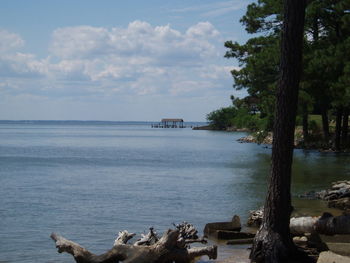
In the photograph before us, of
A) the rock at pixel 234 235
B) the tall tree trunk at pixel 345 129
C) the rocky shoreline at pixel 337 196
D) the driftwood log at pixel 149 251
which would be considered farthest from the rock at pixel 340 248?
the tall tree trunk at pixel 345 129

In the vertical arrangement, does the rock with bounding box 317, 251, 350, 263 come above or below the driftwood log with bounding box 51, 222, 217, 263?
above

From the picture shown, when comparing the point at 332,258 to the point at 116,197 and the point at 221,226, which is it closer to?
→ the point at 221,226

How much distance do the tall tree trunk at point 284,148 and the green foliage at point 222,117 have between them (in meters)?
128

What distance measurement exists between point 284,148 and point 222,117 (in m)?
135

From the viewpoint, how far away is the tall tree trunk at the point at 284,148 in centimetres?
920

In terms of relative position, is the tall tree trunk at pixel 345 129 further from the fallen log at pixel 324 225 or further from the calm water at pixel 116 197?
the fallen log at pixel 324 225

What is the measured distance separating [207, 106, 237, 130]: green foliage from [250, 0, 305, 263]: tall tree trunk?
128329 millimetres

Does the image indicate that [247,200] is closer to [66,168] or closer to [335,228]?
[335,228]

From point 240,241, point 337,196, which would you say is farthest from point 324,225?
point 337,196

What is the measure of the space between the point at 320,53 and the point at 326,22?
4695mm

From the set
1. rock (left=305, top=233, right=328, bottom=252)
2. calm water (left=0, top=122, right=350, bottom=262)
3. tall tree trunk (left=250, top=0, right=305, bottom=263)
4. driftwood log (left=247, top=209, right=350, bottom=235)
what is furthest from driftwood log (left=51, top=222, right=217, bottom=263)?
driftwood log (left=247, top=209, right=350, bottom=235)

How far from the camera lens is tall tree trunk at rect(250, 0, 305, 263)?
9203mm

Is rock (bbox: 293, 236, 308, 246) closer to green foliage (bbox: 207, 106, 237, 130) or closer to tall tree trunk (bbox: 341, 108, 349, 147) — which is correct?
tall tree trunk (bbox: 341, 108, 349, 147)

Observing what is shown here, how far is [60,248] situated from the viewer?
10.2m
